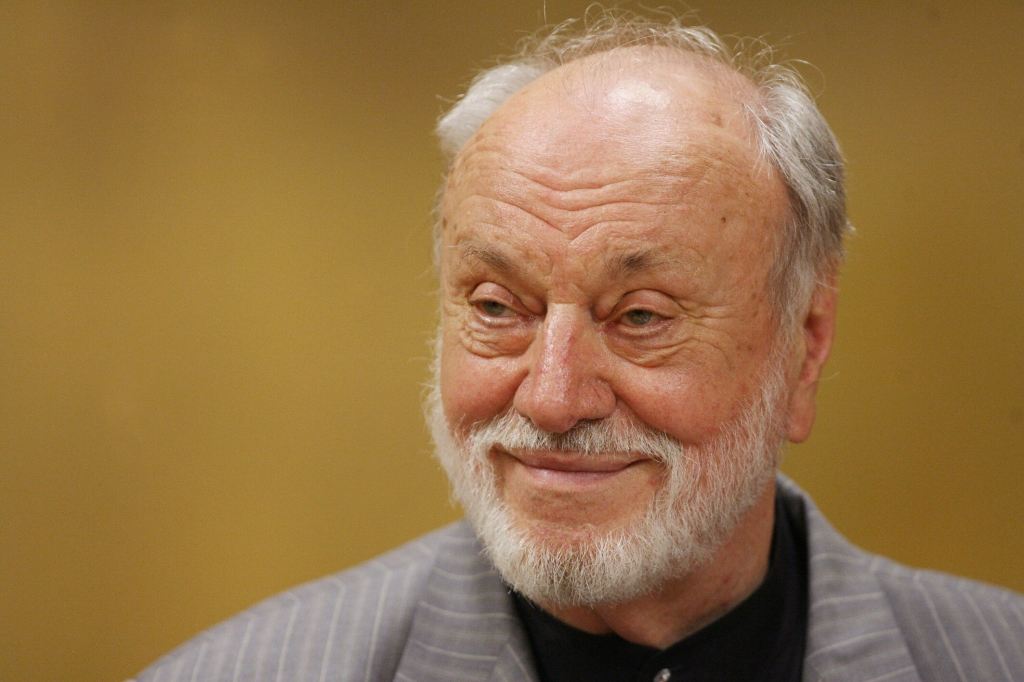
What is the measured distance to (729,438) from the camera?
1.47 m

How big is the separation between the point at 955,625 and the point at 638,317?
2.52 ft

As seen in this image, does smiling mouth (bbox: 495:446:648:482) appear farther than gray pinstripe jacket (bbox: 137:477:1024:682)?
No

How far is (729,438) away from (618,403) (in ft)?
0.62

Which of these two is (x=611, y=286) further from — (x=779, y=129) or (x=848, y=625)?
(x=848, y=625)

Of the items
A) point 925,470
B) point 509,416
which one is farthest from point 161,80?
point 925,470

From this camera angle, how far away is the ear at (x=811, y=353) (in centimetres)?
162

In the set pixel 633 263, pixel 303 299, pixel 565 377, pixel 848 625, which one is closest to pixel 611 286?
pixel 633 263

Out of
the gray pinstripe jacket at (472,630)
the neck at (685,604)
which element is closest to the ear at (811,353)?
the neck at (685,604)

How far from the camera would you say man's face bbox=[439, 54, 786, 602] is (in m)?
1.39

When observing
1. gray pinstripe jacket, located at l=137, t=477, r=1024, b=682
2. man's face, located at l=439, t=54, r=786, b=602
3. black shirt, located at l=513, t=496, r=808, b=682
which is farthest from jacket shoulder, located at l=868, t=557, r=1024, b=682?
man's face, located at l=439, t=54, r=786, b=602

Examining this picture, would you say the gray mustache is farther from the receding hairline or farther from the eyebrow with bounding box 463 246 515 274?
the receding hairline

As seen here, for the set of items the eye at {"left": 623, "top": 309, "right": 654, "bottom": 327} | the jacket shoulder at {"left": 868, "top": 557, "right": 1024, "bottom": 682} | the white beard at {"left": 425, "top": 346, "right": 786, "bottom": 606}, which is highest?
the eye at {"left": 623, "top": 309, "right": 654, "bottom": 327}

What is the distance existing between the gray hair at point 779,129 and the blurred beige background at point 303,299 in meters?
0.50

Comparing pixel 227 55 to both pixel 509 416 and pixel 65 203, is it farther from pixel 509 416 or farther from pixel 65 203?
pixel 509 416
